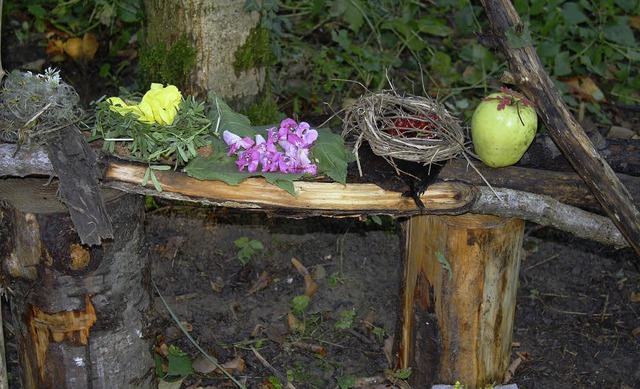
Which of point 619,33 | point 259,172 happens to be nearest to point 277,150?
point 259,172

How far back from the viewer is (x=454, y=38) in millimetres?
6156

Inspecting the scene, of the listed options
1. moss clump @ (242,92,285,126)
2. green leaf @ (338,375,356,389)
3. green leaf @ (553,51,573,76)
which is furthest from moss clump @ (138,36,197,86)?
green leaf @ (553,51,573,76)

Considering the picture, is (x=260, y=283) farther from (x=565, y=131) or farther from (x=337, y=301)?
(x=565, y=131)

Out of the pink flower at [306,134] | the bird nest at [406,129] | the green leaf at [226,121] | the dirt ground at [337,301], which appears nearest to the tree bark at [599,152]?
the bird nest at [406,129]

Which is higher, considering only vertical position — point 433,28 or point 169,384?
point 433,28

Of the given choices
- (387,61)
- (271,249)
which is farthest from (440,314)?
(387,61)

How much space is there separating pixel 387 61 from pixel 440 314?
2417 mm

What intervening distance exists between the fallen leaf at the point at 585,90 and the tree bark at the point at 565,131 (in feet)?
8.86

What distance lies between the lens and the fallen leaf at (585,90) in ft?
18.9

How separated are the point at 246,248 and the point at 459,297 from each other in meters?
1.38

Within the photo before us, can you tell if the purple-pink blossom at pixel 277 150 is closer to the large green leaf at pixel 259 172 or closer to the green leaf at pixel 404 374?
the large green leaf at pixel 259 172

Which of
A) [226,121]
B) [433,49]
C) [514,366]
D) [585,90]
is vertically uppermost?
[226,121]

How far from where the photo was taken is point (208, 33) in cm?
397

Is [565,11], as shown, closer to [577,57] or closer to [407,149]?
[577,57]
